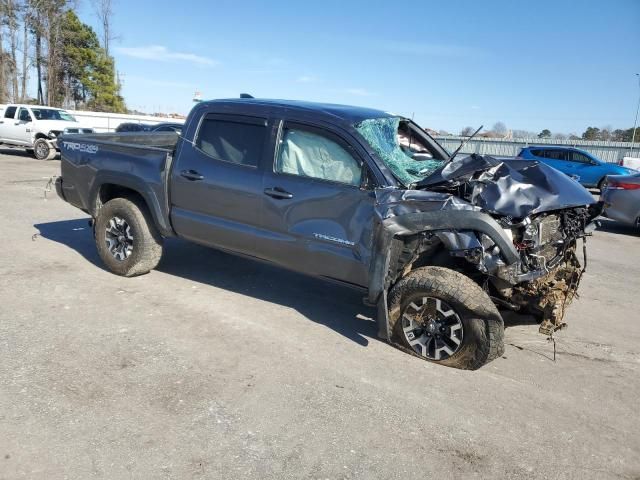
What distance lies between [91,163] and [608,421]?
18.0 feet

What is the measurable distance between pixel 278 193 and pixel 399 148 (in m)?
1.20

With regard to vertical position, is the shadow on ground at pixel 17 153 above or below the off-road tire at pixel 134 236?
below

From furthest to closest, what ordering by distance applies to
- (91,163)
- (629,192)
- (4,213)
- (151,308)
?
(629,192)
(4,213)
(91,163)
(151,308)

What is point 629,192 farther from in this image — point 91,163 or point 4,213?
point 4,213

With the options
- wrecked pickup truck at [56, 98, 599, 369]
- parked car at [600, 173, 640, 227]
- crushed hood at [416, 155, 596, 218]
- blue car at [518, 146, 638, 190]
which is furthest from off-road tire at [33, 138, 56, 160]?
crushed hood at [416, 155, 596, 218]

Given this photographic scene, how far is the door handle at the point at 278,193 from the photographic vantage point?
4543mm

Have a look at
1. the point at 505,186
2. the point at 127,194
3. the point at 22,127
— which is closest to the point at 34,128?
the point at 22,127

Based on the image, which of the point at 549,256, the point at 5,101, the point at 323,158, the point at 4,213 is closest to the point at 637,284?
the point at 549,256

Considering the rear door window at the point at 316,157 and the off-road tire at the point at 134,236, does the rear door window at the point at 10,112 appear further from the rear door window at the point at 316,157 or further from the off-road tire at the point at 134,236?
the rear door window at the point at 316,157

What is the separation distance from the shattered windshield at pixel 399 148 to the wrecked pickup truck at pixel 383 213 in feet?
0.06

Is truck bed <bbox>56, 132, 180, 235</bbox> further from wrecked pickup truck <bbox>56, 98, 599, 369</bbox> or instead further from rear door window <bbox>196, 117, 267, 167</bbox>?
rear door window <bbox>196, 117, 267, 167</bbox>

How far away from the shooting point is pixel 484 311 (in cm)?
382

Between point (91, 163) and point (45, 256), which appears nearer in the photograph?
point (91, 163)

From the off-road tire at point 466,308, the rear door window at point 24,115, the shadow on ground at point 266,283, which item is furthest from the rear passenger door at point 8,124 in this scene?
the off-road tire at point 466,308
